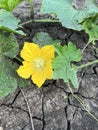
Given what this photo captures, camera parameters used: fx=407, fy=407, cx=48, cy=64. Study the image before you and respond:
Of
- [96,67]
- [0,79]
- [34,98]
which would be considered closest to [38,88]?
[34,98]

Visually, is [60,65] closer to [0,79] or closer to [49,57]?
[49,57]

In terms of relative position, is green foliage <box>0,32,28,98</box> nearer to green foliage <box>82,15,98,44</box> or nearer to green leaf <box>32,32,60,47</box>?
green leaf <box>32,32,60,47</box>

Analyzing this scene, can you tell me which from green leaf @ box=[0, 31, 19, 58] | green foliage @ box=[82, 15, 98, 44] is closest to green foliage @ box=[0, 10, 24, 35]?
green leaf @ box=[0, 31, 19, 58]

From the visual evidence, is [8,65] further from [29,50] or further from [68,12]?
[68,12]

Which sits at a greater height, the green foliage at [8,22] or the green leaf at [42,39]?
the green foliage at [8,22]

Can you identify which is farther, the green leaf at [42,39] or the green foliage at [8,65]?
the green leaf at [42,39]

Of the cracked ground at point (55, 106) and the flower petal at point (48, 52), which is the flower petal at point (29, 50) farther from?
the cracked ground at point (55, 106)

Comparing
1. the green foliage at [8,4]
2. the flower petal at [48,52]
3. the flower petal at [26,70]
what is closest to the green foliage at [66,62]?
the flower petal at [48,52]

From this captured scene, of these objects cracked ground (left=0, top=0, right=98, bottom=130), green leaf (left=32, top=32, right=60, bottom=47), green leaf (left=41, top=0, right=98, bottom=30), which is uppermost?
green leaf (left=41, top=0, right=98, bottom=30)
